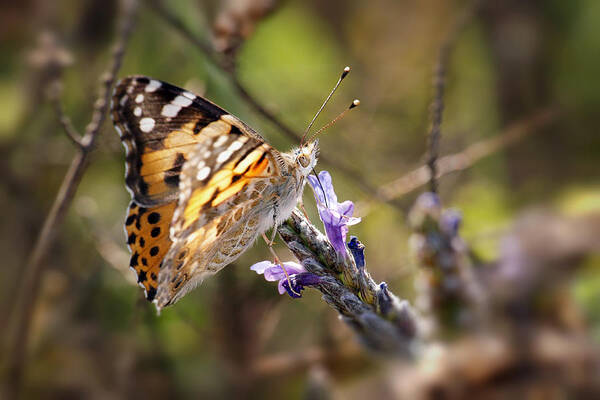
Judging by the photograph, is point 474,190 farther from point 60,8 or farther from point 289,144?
point 60,8

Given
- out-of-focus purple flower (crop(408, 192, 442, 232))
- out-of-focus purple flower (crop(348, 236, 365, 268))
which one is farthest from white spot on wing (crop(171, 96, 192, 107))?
out-of-focus purple flower (crop(408, 192, 442, 232))

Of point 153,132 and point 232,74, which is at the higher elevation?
point 232,74

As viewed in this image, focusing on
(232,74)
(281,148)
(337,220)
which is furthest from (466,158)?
(337,220)

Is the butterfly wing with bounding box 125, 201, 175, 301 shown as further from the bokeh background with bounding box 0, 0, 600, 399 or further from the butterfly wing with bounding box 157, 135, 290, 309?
the bokeh background with bounding box 0, 0, 600, 399

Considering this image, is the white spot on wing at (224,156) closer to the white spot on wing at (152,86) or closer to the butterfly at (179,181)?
the butterfly at (179,181)

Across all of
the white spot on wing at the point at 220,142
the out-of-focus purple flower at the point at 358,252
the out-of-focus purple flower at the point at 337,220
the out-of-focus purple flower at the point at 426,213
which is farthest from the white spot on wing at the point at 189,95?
the out-of-focus purple flower at the point at 426,213

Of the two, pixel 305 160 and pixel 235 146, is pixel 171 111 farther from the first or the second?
pixel 305 160
